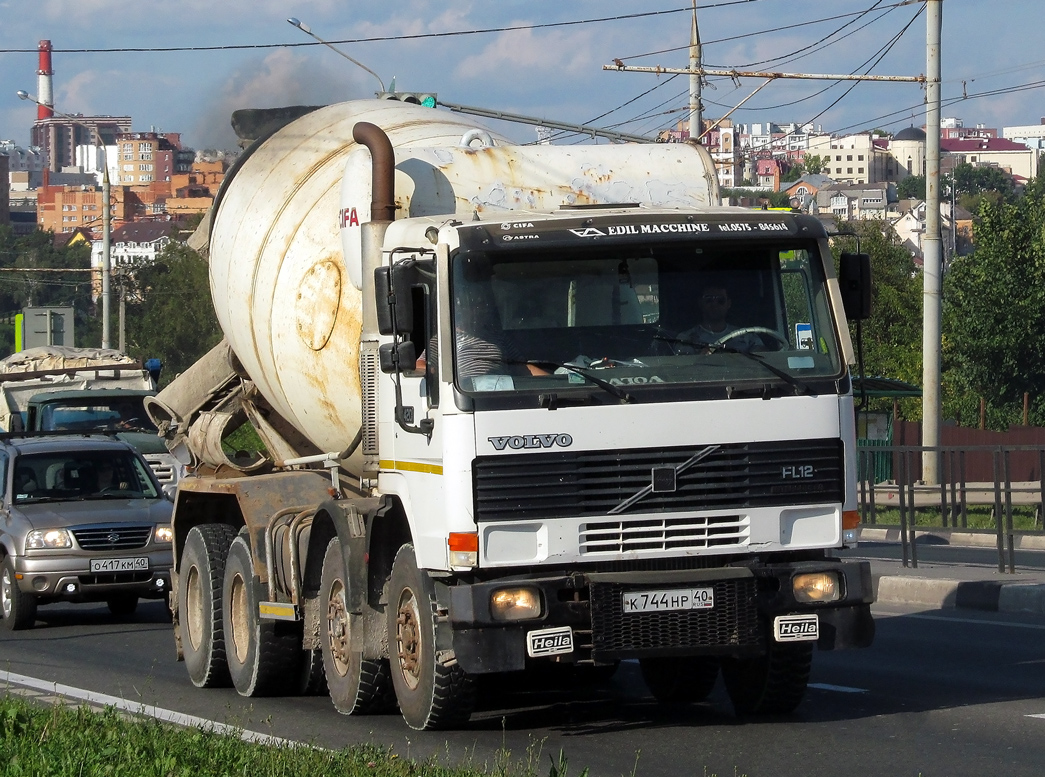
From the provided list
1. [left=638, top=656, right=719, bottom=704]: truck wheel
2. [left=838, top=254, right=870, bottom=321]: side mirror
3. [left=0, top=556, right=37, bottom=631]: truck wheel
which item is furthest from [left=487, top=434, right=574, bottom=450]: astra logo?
[left=0, top=556, right=37, bottom=631]: truck wheel

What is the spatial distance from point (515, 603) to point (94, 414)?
59.1ft

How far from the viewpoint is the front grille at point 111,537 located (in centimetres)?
1512

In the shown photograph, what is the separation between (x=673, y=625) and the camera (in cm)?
768

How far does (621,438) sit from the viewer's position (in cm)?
763

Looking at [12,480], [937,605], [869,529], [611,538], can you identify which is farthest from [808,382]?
[869,529]

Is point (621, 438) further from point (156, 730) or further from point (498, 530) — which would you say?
point (156, 730)

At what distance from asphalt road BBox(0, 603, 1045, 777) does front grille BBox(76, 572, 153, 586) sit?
7.65 ft

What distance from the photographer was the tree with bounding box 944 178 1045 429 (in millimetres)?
40406

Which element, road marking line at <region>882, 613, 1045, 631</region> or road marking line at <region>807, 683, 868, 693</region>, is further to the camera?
road marking line at <region>882, 613, 1045, 631</region>

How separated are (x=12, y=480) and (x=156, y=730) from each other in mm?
8666

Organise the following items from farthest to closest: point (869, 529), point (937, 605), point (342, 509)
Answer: point (869, 529) < point (937, 605) < point (342, 509)

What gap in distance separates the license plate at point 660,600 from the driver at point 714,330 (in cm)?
112

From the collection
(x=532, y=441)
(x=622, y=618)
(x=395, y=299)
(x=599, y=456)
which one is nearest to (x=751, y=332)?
(x=599, y=456)

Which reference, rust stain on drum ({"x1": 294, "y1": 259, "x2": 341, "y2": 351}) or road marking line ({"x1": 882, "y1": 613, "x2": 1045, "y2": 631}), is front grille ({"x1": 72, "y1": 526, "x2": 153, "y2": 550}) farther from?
road marking line ({"x1": 882, "y1": 613, "x2": 1045, "y2": 631})
